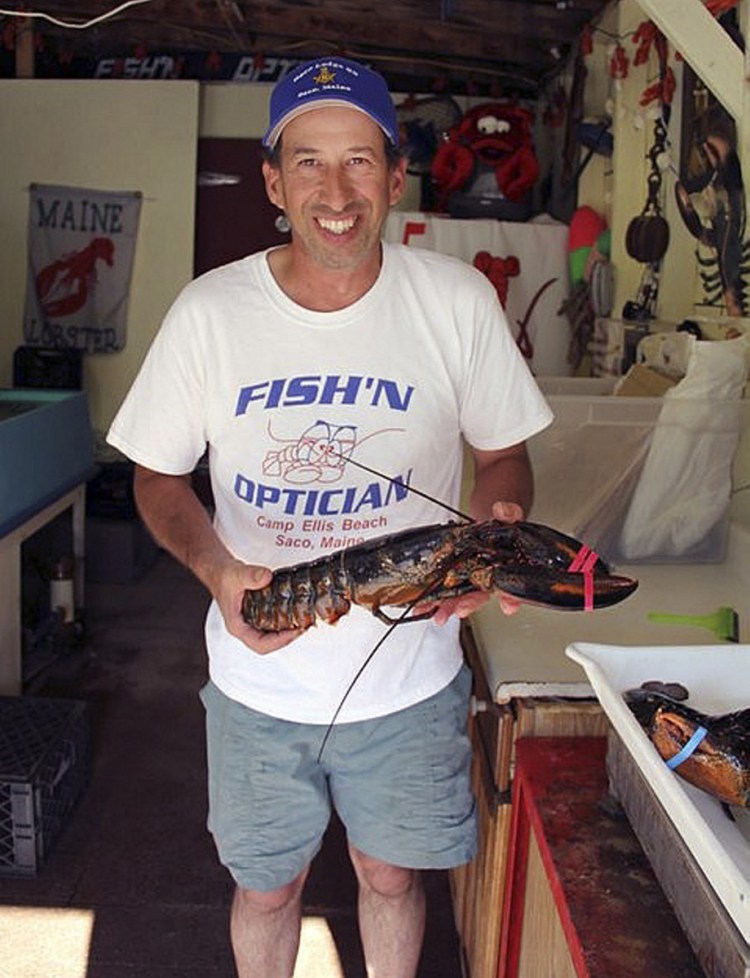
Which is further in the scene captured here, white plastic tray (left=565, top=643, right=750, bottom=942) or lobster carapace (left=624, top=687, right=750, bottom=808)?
lobster carapace (left=624, top=687, right=750, bottom=808)

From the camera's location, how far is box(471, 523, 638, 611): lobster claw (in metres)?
1.49

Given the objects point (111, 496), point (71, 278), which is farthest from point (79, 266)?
point (111, 496)

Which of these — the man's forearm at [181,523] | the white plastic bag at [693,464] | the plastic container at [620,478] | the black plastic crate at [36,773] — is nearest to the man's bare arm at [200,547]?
the man's forearm at [181,523]

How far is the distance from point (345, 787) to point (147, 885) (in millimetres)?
1258

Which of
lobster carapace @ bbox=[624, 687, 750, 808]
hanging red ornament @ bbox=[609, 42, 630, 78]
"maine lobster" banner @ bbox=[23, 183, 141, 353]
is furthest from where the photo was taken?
"maine lobster" banner @ bbox=[23, 183, 141, 353]

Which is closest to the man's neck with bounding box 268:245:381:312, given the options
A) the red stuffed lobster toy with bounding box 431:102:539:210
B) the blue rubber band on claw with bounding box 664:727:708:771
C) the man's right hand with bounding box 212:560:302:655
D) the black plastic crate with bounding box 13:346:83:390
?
the man's right hand with bounding box 212:560:302:655

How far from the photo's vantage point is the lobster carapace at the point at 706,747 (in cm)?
117

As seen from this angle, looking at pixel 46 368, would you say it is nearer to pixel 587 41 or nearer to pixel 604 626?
pixel 587 41

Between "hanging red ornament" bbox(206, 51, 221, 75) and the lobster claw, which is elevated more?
"hanging red ornament" bbox(206, 51, 221, 75)

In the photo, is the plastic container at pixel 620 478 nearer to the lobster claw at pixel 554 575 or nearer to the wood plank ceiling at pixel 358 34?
the lobster claw at pixel 554 575

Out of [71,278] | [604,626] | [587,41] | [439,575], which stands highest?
[587,41]

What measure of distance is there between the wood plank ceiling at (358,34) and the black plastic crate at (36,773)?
307cm

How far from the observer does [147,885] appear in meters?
2.96

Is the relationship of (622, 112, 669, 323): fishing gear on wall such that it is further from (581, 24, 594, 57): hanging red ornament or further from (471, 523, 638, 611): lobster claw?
(471, 523, 638, 611): lobster claw
